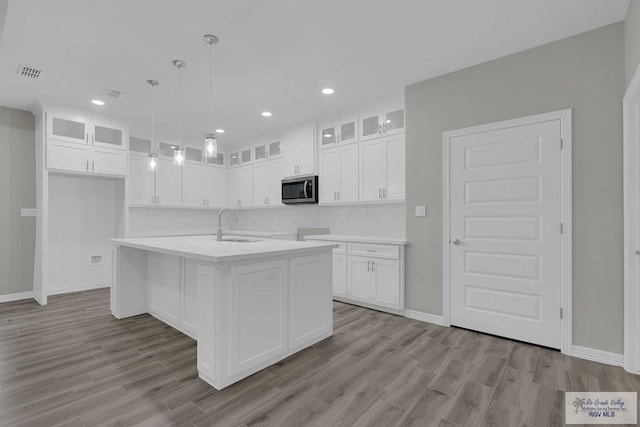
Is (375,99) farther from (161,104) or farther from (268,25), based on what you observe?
(161,104)

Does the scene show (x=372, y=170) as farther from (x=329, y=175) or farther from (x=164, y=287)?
(x=164, y=287)

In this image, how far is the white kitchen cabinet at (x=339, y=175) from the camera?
4.29 m

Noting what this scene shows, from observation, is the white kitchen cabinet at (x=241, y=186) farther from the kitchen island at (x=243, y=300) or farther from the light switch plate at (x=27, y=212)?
the light switch plate at (x=27, y=212)

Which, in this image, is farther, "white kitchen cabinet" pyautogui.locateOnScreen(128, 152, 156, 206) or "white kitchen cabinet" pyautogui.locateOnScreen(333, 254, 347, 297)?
"white kitchen cabinet" pyautogui.locateOnScreen(128, 152, 156, 206)

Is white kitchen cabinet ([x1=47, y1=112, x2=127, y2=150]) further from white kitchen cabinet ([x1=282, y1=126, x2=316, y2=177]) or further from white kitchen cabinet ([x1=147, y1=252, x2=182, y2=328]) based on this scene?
white kitchen cabinet ([x1=282, y1=126, x2=316, y2=177])

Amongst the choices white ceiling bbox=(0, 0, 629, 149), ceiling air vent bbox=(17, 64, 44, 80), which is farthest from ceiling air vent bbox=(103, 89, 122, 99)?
ceiling air vent bbox=(17, 64, 44, 80)

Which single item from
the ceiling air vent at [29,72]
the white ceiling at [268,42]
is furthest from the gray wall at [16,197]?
the ceiling air vent at [29,72]

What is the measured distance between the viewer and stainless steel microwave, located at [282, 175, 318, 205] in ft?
15.4

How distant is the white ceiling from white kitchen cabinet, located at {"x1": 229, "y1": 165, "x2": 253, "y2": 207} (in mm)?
2138

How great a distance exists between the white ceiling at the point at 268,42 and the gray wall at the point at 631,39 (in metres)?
0.11

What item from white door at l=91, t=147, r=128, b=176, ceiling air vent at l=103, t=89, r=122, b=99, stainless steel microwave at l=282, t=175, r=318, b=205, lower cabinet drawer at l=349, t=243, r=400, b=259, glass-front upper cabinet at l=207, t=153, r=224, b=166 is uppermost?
ceiling air vent at l=103, t=89, r=122, b=99

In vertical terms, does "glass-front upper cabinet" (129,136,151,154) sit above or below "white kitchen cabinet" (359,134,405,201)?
above

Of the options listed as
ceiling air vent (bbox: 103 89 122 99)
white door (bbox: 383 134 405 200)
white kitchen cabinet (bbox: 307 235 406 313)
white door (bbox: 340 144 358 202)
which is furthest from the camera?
white door (bbox: 340 144 358 202)

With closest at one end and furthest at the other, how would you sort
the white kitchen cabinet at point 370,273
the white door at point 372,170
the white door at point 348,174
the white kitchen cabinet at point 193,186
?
the white kitchen cabinet at point 370,273, the white door at point 372,170, the white door at point 348,174, the white kitchen cabinet at point 193,186
